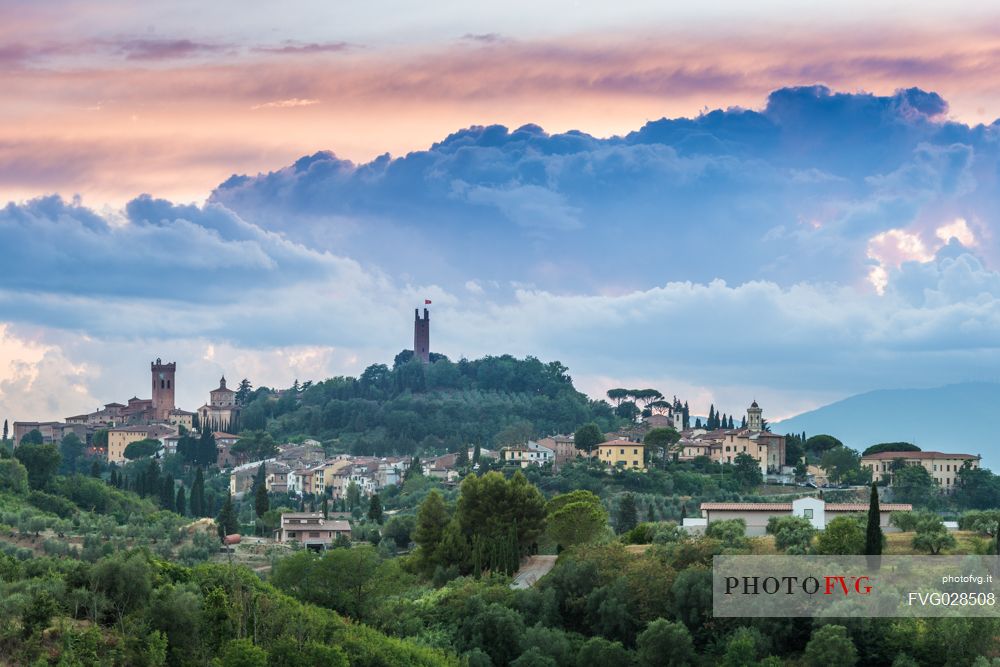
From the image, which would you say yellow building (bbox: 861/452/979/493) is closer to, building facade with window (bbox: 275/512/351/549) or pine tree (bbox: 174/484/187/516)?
building facade with window (bbox: 275/512/351/549)

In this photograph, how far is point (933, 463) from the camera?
242 feet

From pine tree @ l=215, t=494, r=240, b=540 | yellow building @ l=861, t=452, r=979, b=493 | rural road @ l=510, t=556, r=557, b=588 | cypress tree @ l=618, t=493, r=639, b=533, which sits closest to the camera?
rural road @ l=510, t=556, r=557, b=588

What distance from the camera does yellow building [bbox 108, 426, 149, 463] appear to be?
103875mm

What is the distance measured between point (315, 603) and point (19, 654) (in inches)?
441

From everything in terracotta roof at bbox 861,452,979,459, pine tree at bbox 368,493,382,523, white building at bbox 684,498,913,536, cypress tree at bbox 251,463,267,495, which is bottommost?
pine tree at bbox 368,493,382,523

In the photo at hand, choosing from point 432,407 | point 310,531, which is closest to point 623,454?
point 310,531

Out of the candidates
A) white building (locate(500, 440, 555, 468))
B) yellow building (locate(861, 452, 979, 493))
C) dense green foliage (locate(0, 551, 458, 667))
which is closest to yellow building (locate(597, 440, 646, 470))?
white building (locate(500, 440, 555, 468))

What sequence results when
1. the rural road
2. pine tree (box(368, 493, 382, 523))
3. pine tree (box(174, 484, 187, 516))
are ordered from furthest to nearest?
pine tree (box(174, 484, 187, 516)), pine tree (box(368, 493, 382, 523)), the rural road

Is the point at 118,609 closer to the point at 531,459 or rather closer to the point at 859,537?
the point at 859,537

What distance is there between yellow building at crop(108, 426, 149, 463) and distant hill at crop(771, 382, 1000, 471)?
2049 inches

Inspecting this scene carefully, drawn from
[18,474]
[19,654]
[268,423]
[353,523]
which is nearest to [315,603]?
[19,654]

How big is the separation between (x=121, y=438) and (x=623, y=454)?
3905 centimetres

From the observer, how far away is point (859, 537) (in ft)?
121

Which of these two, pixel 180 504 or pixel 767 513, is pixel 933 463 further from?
pixel 180 504
